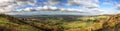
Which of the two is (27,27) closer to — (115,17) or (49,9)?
(49,9)

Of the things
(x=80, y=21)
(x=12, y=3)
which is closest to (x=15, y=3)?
(x=12, y=3)

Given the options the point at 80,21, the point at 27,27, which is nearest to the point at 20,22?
the point at 27,27

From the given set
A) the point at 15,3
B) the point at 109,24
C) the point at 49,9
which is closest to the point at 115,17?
the point at 109,24

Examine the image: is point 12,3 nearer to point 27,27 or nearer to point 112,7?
point 27,27

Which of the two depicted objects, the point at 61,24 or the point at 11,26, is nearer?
the point at 11,26

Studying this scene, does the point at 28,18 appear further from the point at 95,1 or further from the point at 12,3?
the point at 95,1
